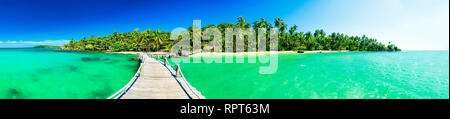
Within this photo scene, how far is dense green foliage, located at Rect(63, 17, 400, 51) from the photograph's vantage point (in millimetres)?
52375

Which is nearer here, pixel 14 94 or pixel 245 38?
pixel 14 94

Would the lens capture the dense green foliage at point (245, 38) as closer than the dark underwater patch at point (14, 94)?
No

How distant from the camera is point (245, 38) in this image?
50.3 m

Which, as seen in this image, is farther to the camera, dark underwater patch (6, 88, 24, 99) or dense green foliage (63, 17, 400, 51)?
dense green foliage (63, 17, 400, 51)

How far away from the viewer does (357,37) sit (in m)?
90.1

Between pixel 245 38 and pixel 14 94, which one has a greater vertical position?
pixel 245 38

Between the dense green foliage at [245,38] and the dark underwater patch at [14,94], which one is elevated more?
the dense green foliage at [245,38]

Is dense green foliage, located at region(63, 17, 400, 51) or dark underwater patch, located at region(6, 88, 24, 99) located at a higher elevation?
dense green foliage, located at region(63, 17, 400, 51)

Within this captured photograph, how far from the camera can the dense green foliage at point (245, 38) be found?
52375 mm

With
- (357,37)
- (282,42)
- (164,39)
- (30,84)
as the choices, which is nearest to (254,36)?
(282,42)
